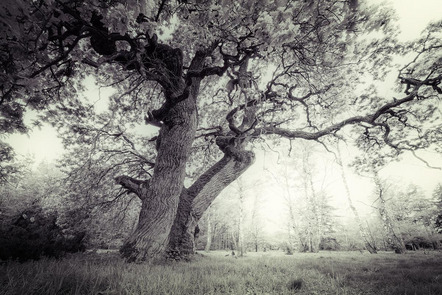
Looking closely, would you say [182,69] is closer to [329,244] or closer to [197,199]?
[197,199]

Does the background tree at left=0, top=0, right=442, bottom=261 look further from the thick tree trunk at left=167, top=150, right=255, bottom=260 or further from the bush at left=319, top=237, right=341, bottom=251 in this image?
the bush at left=319, top=237, right=341, bottom=251

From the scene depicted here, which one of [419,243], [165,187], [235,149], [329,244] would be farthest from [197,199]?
[419,243]

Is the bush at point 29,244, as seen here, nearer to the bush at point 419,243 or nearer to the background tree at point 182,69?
the background tree at point 182,69

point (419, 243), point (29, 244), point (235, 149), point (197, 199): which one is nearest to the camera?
point (29, 244)

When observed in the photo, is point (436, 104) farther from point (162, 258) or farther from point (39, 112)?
point (39, 112)

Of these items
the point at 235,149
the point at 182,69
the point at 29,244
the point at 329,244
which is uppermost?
the point at 182,69

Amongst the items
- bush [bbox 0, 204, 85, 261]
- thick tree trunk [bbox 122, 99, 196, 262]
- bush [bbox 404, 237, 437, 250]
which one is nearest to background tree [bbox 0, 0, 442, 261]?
thick tree trunk [bbox 122, 99, 196, 262]

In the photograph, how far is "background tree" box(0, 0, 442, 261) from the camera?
2.80 metres

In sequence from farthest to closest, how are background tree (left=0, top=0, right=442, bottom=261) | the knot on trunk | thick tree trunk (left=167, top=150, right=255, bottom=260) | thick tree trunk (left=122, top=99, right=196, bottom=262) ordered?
the knot on trunk < thick tree trunk (left=167, top=150, right=255, bottom=260) < thick tree trunk (left=122, top=99, right=196, bottom=262) < background tree (left=0, top=0, right=442, bottom=261)

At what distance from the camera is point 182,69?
18.5 feet

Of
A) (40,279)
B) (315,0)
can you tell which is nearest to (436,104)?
(315,0)

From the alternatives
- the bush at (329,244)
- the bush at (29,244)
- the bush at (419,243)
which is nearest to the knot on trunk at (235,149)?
the bush at (29,244)

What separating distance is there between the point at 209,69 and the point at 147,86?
13.9ft

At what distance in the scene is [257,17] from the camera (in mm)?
3057
